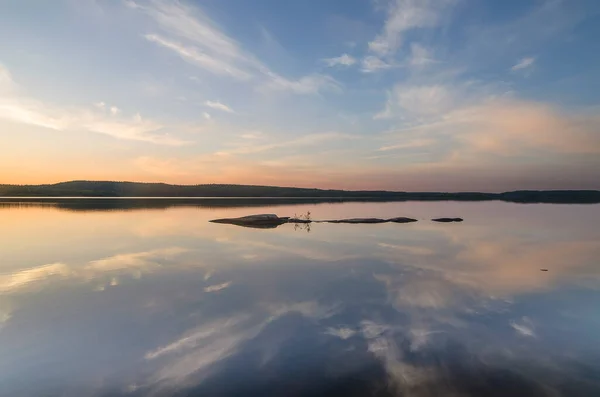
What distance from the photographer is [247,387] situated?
8.47 meters

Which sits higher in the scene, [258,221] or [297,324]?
[297,324]

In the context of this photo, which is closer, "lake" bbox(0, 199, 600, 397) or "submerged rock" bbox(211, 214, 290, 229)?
"lake" bbox(0, 199, 600, 397)

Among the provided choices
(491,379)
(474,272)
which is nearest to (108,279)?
(491,379)

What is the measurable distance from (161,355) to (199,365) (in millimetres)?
1416

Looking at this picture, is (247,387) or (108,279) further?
(108,279)

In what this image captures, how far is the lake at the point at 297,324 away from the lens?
8.84 metres

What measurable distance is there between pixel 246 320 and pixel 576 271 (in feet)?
72.7

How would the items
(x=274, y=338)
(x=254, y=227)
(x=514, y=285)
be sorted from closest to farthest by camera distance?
(x=274, y=338)
(x=514, y=285)
(x=254, y=227)

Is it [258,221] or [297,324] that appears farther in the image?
[258,221]

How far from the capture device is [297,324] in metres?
12.8

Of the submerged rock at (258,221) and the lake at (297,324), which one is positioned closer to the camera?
the lake at (297,324)

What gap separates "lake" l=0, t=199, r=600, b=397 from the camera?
8.84m

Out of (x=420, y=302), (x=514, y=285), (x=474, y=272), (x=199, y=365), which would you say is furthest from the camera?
(x=474, y=272)

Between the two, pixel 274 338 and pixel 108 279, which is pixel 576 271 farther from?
pixel 108 279
